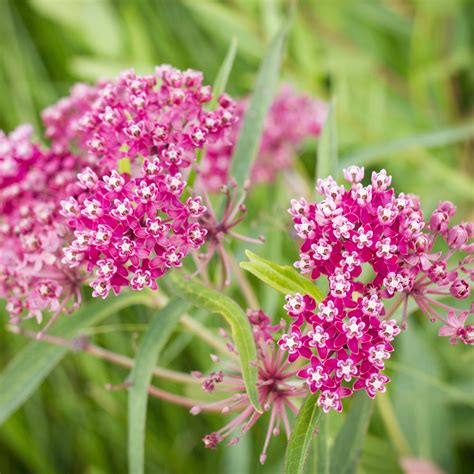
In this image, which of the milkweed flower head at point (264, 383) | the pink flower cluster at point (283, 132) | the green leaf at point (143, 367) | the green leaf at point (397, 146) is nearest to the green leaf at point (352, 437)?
the milkweed flower head at point (264, 383)

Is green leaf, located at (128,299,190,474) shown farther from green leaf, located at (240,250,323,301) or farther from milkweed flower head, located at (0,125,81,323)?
green leaf, located at (240,250,323,301)

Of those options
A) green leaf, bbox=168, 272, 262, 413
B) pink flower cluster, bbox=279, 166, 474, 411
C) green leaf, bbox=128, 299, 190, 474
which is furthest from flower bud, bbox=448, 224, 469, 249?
green leaf, bbox=128, 299, 190, 474

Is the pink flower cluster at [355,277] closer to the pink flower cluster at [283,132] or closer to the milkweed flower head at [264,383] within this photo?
the milkweed flower head at [264,383]

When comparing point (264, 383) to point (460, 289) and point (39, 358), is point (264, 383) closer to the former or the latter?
point (460, 289)

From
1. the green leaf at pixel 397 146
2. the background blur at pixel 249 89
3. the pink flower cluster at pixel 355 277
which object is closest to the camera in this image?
the pink flower cluster at pixel 355 277

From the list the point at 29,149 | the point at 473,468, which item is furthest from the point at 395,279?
the point at 473,468

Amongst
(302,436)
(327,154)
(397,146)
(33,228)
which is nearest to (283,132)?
(397,146)

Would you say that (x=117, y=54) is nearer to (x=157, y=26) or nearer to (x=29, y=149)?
Answer: (x=157, y=26)
